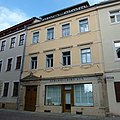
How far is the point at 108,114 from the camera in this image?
40.3ft

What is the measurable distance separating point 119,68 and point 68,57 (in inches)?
211

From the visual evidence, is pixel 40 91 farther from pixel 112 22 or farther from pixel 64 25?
pixel 112 22

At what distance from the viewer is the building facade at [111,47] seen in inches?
493

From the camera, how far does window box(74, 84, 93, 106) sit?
1362 centimetres

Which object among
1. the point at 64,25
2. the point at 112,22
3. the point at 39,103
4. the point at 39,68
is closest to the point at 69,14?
the point at 64,25

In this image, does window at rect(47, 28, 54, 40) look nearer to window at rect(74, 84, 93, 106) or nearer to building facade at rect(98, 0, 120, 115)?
building facade at rect(98, 0, 120, 115)

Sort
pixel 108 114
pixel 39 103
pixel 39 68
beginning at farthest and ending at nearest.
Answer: pixel 39 68, pixel 39 103, pixel 108 114

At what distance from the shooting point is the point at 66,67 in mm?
15469

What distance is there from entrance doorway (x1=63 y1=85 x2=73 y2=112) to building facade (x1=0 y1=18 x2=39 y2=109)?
20.7ft

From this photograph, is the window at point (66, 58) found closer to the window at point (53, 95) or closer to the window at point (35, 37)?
the window at point (53, 95)

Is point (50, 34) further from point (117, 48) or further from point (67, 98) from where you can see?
point (117, 48)

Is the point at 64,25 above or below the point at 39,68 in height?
above

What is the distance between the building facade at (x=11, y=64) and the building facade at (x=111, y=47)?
1059cm

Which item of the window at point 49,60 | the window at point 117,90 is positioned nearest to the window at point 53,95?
the window at point 49,60
